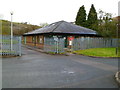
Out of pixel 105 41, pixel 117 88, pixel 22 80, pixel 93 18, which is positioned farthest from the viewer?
pixel 93 18

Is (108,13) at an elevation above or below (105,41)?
above

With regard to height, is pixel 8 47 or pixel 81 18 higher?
pixel 81 18

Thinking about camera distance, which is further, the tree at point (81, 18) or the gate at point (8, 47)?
the tree at point (81, 18)

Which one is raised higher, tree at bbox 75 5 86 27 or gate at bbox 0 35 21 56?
tree at bbox 75 5 86 27

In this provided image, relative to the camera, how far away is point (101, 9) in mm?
24812

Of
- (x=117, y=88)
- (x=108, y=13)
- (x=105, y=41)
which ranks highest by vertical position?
(x=108, y=13)

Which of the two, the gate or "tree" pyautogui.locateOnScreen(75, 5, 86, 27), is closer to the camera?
the gate

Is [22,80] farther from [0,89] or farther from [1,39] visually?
[1,39]

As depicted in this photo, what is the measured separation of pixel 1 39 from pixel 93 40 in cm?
1331

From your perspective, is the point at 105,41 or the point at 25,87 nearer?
the point at 25,87

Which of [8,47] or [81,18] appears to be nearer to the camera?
[8,47]

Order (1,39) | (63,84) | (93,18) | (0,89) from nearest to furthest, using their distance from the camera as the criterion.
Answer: (0,89) < (63,84) < (1,39) < (93,18)

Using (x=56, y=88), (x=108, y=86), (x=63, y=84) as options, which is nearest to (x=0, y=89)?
(x=56, y=88)

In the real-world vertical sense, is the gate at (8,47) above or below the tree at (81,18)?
below
